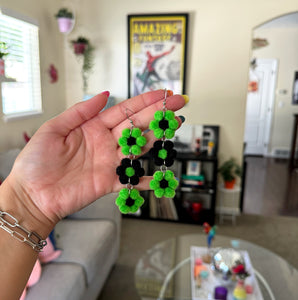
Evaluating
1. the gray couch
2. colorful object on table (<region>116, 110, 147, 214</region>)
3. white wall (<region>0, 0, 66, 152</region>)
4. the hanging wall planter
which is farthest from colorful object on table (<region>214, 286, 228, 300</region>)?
the hanging wall planter

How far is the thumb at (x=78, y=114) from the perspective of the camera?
54cm

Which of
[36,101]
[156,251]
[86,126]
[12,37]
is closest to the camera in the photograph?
[86,126]

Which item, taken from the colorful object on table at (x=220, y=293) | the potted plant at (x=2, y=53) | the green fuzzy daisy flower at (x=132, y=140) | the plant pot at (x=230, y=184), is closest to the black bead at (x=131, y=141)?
the green fuzzy daisy flower at (x=132, y=140)

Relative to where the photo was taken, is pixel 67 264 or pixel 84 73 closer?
pixel 67 264

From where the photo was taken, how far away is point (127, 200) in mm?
551

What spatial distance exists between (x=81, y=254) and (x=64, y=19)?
164cm

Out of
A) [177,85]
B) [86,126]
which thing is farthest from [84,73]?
[86,126]

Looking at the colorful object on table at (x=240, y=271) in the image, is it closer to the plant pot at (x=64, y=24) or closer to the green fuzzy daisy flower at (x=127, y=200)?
the green fuzzy daisy flower at (x=127, y=200)

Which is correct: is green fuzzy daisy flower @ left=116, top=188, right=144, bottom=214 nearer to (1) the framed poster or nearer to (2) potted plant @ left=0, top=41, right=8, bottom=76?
(2) potted plant @ left=0, top=41, right=8, bottom=76

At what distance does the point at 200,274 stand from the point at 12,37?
1.36m

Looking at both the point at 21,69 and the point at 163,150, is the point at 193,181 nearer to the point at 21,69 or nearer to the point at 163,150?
the point at 21,69

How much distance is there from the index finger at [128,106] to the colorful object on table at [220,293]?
1.03 meters

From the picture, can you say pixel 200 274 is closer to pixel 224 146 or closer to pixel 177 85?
pixel 224 146

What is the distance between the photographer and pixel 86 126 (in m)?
0.59
